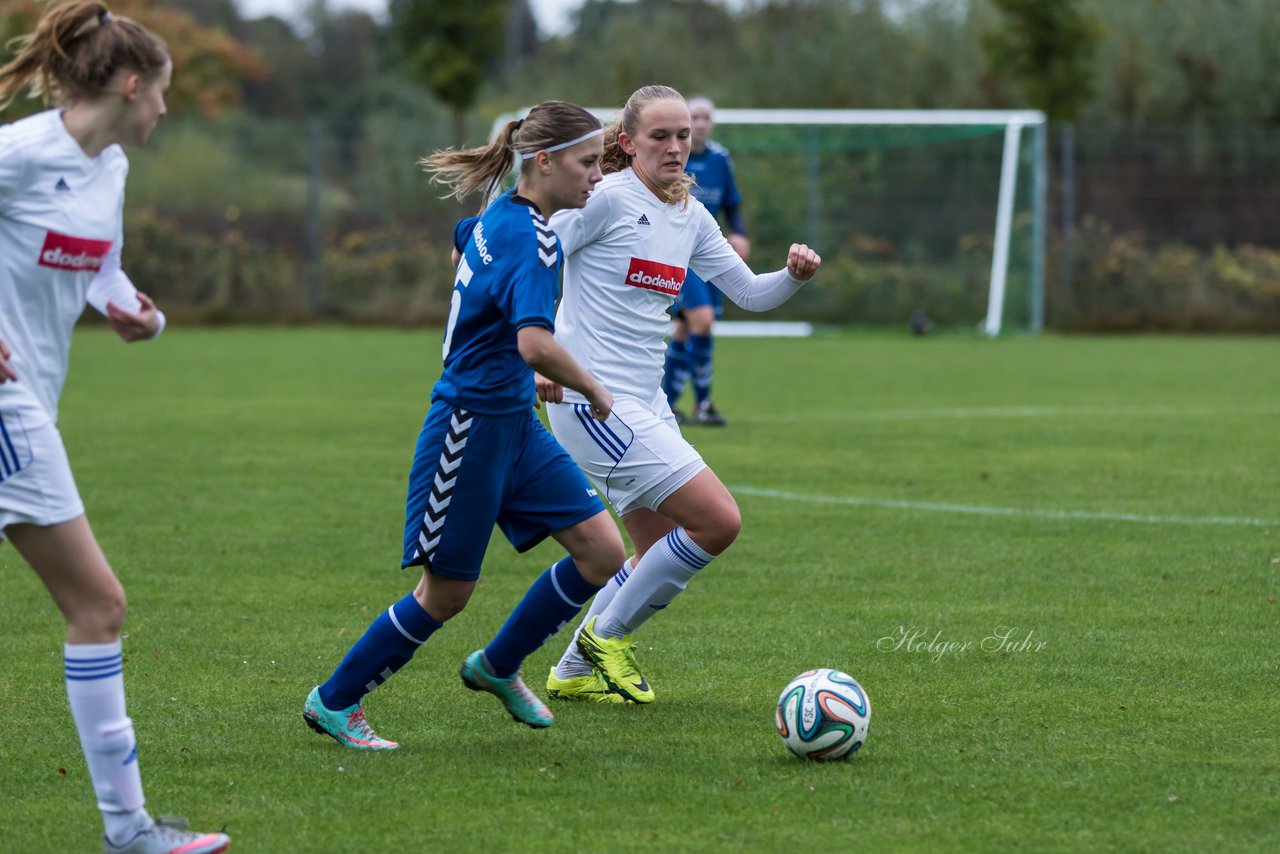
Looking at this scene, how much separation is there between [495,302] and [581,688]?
147 cm

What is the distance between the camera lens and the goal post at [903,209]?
78.4ft

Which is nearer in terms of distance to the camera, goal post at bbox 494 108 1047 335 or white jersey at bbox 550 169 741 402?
white jersey at bbox 550 169 741 402

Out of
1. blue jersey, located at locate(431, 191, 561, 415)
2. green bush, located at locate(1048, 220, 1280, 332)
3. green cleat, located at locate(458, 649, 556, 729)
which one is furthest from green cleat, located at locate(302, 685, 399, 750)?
green bush, located at locate(1048, 220, 1280, 332)

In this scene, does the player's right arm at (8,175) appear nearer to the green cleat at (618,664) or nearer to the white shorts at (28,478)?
the white shorts at (28,478)

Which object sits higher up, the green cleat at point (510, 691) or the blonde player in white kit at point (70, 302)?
the blonde player in white kit at point (70, 302)

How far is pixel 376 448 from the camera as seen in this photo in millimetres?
11453

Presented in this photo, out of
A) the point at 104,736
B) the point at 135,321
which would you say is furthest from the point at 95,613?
the point at 135,321

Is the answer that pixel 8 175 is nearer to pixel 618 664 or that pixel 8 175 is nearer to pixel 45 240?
pixel 45 240

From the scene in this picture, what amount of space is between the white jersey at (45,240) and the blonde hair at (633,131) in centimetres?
195

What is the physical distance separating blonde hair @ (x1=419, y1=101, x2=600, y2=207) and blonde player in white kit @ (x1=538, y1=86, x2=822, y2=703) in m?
0.34

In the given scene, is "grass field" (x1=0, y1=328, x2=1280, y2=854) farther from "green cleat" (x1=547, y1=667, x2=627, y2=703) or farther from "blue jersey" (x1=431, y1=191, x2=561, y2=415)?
"blue jersey" (x1=431, y1=191, x2=561, y2=415)

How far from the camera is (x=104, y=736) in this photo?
3.61m

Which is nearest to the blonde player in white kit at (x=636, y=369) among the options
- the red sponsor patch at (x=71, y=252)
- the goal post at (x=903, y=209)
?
the red sponsor patch at (x=71, y=252)

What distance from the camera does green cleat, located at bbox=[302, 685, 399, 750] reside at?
460cm
